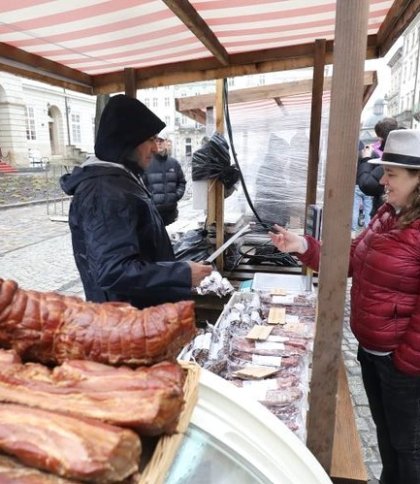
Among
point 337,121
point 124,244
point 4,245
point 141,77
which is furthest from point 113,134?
point 4,245

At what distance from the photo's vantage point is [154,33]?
339 centimetres

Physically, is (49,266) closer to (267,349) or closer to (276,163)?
(276,163)

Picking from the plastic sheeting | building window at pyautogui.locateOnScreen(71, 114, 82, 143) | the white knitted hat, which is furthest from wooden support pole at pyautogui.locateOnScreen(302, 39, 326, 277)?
building window at pyautogui.locateOnScreen(71, 114, 82, 143)

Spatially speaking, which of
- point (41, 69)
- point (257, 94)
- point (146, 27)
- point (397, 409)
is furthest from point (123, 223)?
point (257, 94)

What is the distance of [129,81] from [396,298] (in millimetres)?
3320

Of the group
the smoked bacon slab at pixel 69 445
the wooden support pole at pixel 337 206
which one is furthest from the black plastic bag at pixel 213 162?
the smoked bacon slab at pixel 69 445

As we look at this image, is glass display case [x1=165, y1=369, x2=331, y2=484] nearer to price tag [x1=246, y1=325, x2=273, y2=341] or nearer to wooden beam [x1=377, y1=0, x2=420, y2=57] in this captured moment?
price tag [x1=246, y1=325, x2=273, y2=341]

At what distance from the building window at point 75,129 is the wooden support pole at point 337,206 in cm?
5094

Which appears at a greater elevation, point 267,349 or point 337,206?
point 337,206

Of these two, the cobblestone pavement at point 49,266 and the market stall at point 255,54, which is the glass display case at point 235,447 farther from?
the cobblestone pavement at point 49,266

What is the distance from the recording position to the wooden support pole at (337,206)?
4.54 feet

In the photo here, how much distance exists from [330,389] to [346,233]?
63 cm

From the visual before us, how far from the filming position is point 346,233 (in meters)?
1.53

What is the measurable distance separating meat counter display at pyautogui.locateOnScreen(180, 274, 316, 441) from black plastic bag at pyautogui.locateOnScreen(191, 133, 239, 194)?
171cm
